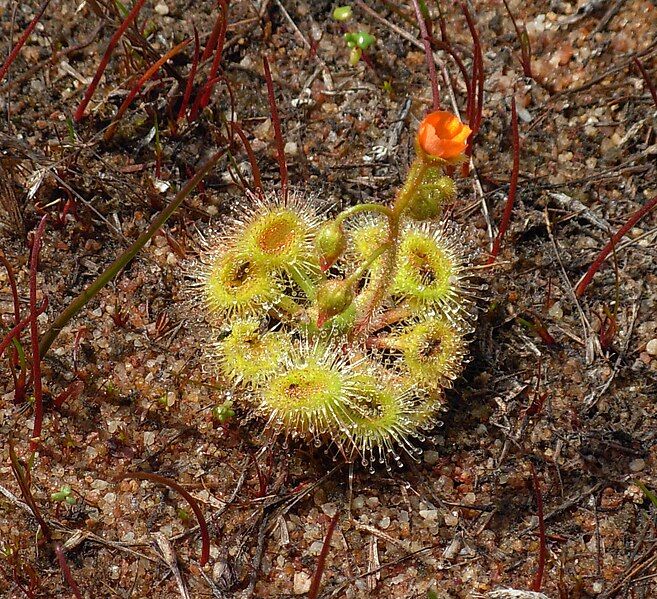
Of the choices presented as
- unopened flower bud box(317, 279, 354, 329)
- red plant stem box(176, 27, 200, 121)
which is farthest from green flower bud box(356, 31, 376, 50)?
unopened flower bud box(317, 279, 354, 329)

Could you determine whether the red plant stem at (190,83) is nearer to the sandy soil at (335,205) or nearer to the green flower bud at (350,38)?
the sandy soil at (335,205)

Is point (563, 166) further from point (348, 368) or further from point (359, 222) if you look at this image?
point (348, 368)

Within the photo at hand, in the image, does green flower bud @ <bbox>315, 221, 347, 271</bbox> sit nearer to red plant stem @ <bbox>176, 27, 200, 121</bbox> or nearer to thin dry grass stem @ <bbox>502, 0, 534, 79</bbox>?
red plant stem @ <bbox>176, 27, 200, 121</bbox>

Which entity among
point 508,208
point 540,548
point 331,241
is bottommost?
point 540,548

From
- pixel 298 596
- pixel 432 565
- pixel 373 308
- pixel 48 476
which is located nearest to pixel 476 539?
pixel 432 565

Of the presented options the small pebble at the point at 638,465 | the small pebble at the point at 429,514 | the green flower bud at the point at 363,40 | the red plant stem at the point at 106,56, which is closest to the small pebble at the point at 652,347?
the small pebble at the point at 638,465

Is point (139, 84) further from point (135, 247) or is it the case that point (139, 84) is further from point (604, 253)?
point (604, 253)

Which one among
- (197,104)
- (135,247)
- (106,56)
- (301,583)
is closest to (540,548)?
(301,583)
